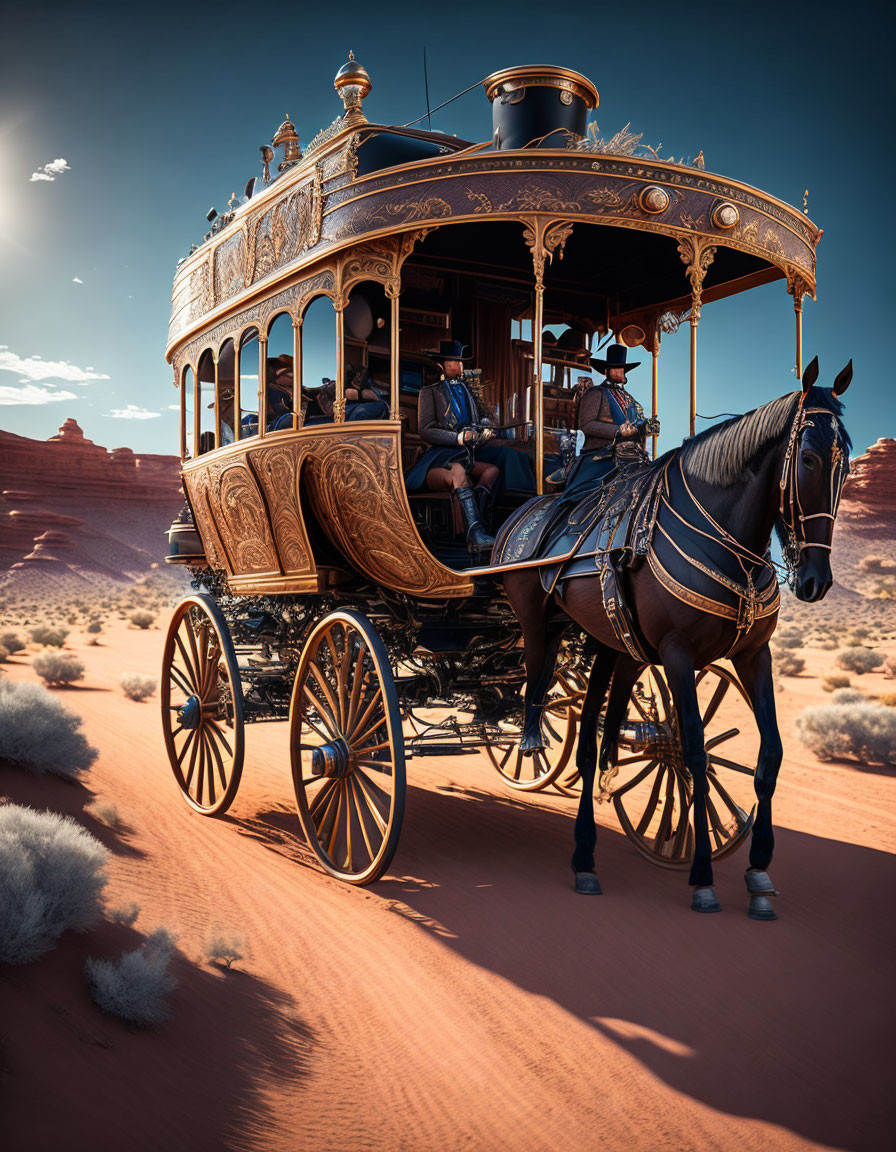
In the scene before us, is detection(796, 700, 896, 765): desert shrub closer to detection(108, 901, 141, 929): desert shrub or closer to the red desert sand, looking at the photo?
the red desert sand

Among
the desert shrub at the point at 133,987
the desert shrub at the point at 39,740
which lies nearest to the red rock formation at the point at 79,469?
the desert shrub at the point at 39,740

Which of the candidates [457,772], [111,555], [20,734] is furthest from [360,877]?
[111,555]

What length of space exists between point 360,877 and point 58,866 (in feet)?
6.14

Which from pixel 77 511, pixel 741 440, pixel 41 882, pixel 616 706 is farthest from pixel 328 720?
pixel 77 511

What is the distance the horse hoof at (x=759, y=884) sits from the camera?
4953mm

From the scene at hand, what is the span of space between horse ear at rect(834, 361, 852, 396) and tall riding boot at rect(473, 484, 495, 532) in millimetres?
2453

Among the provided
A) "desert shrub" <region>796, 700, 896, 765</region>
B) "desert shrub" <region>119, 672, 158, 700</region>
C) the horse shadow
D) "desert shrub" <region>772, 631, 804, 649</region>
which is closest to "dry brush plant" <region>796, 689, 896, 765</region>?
"desert shrub" <region>796, 700, 896, 765</region>

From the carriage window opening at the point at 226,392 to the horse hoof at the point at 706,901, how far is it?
506cm

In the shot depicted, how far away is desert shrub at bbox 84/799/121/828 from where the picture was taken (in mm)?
6586

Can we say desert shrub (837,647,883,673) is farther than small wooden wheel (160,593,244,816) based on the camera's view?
Yes

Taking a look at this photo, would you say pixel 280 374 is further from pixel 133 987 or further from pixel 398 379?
pixel 133 987

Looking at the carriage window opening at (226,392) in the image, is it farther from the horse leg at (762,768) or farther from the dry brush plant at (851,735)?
the dry brush plant at (851,735)

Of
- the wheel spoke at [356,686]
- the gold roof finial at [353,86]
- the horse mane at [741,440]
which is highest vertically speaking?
the gold roof finial at [353,86]

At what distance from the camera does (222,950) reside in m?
4.41
